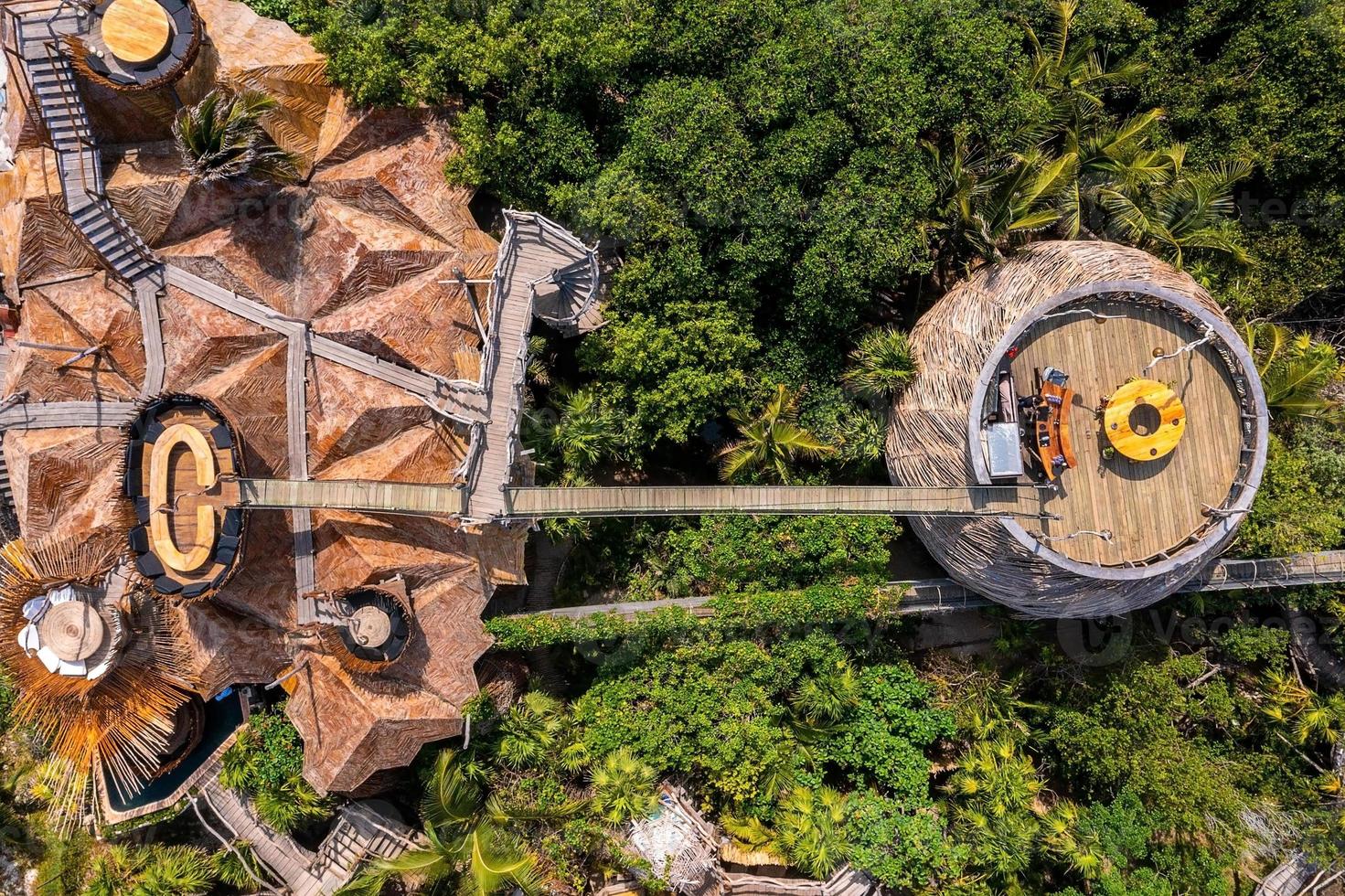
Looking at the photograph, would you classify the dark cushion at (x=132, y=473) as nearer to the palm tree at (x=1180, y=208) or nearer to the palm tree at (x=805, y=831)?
the palm tree at (x=805, y=831)

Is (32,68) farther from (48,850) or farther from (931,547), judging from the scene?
(931,547)

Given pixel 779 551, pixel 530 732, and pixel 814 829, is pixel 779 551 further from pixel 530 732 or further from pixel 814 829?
pixel 530 732

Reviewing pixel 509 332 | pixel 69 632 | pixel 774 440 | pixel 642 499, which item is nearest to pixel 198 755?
pixel 69 632

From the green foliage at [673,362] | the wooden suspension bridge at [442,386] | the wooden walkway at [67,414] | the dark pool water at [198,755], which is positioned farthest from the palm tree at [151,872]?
the green foliage at [673,362]

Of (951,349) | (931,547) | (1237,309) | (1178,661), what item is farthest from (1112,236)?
(1178,661)

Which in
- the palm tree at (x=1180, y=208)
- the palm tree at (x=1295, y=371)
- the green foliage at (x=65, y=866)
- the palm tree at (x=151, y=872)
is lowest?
the green foliage at (x=65, y=866)

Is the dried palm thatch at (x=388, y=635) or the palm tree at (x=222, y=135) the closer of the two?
the palm tree at (x=222, y=135)
